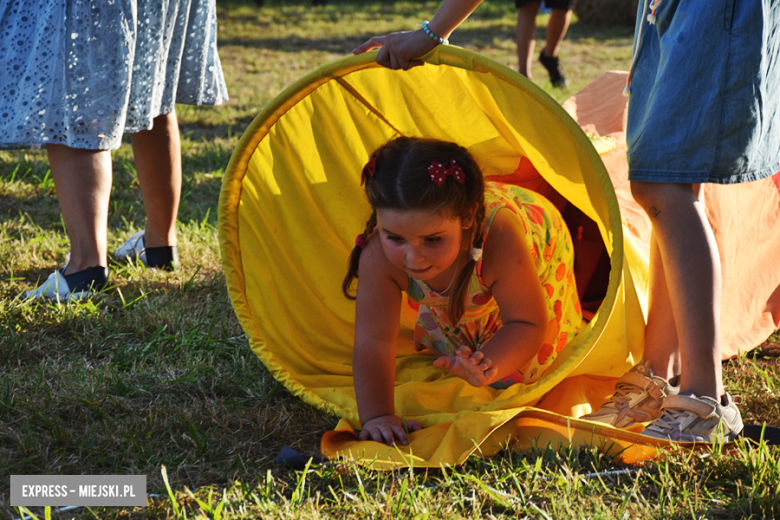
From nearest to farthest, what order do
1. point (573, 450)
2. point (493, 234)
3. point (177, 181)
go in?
point (573, 450) → point (493, 234) → point (177, 181)

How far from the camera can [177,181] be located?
2914 millimetres

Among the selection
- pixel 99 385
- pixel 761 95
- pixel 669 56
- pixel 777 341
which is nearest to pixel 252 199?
pixel 99 385

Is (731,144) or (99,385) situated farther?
(99,385)

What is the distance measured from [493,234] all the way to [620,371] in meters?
0.55

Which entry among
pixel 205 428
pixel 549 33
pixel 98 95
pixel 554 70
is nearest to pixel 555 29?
pixel 549 33

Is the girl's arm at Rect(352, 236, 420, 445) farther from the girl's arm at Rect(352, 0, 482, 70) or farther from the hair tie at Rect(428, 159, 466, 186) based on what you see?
the girl's arm at Rect(352, 0, 482, 70)

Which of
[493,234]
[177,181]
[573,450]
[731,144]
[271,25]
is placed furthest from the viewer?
[271,25]

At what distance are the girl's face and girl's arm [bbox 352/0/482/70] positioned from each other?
16.1 inches

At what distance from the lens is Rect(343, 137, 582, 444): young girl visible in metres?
1.74

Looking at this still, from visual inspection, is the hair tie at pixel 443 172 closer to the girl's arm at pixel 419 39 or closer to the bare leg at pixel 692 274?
the girl's arm at pixel 419 39

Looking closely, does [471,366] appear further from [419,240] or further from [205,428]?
[205,428]

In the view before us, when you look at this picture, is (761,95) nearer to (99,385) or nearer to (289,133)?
(289,133)

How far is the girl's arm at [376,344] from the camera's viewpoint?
1869 mm

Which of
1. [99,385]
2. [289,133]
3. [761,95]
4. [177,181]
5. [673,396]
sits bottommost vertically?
[99,385]
